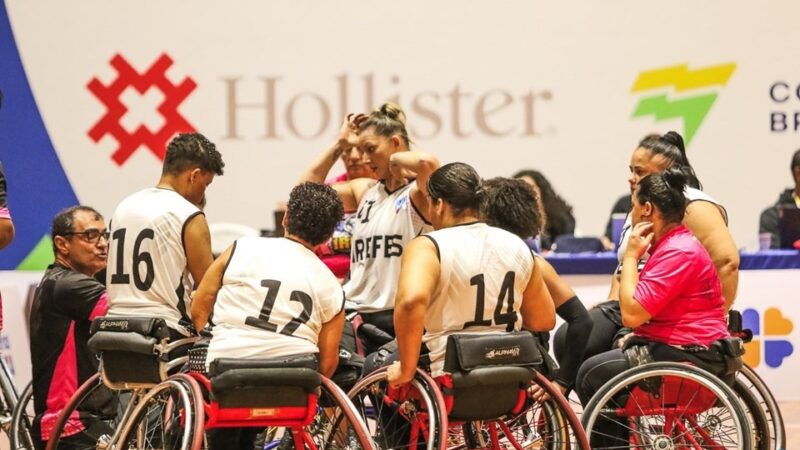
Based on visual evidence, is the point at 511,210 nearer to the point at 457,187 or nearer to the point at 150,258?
the point at 457,187

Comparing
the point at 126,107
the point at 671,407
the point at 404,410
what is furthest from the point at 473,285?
the point at 126,107

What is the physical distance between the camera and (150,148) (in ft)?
33.4

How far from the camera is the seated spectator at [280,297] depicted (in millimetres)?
4402

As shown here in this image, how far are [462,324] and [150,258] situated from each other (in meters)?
1.22

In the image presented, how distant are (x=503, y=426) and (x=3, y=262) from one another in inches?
254

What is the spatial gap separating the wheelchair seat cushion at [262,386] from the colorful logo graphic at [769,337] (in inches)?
155

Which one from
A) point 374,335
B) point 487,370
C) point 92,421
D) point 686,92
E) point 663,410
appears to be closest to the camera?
point 487,370

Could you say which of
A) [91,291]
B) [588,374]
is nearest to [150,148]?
[91,291]

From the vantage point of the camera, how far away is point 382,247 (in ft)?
18.0

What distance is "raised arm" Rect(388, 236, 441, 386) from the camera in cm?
434

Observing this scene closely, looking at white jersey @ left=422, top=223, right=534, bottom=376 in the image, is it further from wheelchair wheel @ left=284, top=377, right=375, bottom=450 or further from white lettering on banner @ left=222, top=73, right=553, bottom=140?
white lettering on banner @ left=222, top=73, right=553, bottom=140

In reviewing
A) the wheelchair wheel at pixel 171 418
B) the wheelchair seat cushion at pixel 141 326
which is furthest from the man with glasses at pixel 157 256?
the wheelchair wheel at pixel 171 418

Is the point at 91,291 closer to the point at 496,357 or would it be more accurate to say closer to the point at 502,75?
the point at 496,357

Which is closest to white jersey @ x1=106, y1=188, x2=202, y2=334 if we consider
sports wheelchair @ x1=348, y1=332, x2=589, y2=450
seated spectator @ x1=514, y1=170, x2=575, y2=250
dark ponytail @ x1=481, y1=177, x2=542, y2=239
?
sports wheelchair @ x1=348, y1=332, x2=589, y2=450
